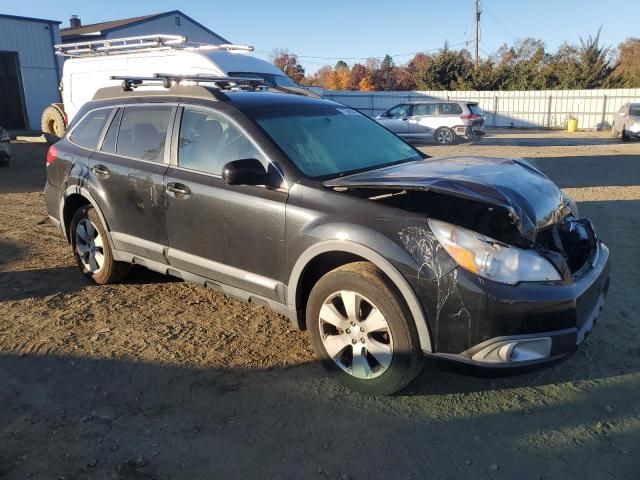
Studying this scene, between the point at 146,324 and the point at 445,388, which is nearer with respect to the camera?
the point at 445,388

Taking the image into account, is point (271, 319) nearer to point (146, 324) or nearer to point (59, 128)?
point (146, 324)

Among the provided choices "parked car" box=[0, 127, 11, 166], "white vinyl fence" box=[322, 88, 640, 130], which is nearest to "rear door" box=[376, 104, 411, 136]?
"white vinyl fence" box=[322, 88, 640, 130]

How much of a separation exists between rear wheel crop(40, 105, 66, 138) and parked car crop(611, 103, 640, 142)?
20.9m

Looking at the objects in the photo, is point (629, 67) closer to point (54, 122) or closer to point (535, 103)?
point (535, 103)

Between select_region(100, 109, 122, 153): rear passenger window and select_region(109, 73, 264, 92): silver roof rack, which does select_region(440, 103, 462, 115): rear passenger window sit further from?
select_region(100, 109, 122, 153): rear passenger window

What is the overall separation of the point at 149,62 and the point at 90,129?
683 cm

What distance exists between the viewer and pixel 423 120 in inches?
825

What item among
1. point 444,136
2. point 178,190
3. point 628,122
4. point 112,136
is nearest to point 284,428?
point 178,190

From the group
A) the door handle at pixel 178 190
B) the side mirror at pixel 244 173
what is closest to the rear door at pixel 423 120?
the door handle at pixel 178 190

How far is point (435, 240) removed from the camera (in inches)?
113

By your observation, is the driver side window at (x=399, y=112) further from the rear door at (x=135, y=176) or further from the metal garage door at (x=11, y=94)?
the rear door at (x=135, y=176)

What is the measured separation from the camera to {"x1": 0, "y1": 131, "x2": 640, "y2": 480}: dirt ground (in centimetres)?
271

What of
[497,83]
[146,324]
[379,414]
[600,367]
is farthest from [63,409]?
[497,83]

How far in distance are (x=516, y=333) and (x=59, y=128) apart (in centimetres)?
1558
